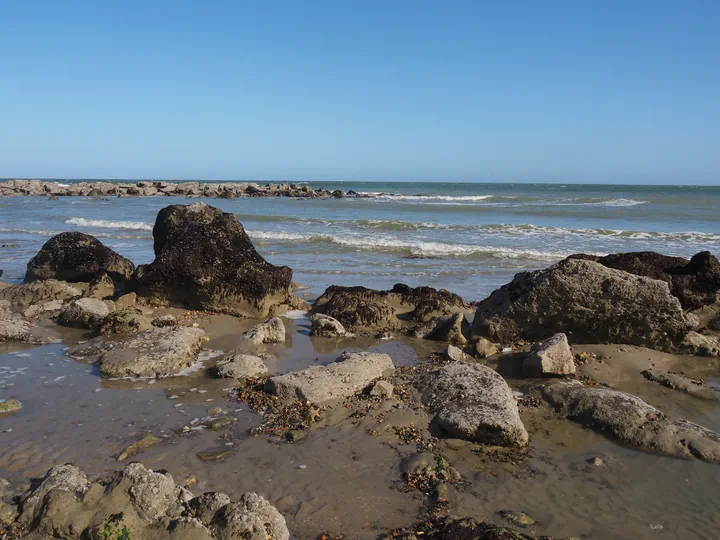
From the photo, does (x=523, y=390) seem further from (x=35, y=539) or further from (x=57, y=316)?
(x=57, y=316)

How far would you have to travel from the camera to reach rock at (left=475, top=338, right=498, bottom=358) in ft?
25.4

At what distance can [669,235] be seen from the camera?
938 inches

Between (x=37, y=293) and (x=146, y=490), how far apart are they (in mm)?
8087

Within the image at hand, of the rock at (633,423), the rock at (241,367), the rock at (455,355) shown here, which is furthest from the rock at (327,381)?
the rock at (633,423)

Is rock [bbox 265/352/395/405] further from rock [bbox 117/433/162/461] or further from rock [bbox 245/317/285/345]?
rock [bbox 245/317/285/345]

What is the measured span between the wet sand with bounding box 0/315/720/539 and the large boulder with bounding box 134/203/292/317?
3.20 m

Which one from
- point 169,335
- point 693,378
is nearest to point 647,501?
point 693,378

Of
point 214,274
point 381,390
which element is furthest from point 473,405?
point 214,274

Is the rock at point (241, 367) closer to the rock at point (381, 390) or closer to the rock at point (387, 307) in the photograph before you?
the rock at point (381, 390)

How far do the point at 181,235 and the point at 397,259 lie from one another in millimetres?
7642

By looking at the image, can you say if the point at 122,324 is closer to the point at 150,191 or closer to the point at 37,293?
the point at 37,293

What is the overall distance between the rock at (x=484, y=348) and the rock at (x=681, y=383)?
1880 millimetres

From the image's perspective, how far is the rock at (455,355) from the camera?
750cm

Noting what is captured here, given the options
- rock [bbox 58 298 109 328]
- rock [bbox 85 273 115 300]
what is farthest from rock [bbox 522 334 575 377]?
rock [bbox 85 273 115 300]
